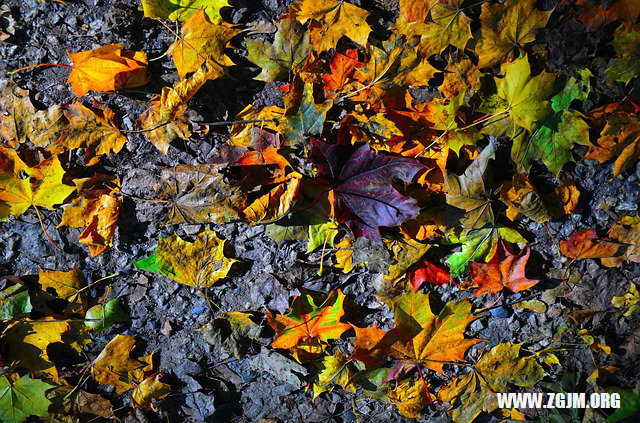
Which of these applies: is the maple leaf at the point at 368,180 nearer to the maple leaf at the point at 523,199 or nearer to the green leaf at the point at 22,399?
the maple leaf at the point at 523,199

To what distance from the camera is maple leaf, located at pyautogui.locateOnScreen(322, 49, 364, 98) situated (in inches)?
53.3

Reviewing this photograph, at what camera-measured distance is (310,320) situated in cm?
153

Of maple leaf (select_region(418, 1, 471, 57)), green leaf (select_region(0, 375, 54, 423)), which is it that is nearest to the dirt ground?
maple leaf (select_region(418, 1, 471, 57))

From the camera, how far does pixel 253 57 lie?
1.38m

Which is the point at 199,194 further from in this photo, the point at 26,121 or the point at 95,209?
the point at 26,121

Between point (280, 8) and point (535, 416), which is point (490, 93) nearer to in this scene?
point (280, 8)

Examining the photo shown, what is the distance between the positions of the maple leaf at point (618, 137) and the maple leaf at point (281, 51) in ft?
2.86

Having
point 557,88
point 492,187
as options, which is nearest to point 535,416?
point 492,187

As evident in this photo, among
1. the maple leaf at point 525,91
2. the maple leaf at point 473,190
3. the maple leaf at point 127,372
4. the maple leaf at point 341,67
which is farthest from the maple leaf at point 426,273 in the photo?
the maple leaf at point 127,372

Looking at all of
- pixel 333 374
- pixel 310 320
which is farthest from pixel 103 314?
pixel 333 374

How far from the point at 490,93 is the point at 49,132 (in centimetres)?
135

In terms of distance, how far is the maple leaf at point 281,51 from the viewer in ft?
4.40

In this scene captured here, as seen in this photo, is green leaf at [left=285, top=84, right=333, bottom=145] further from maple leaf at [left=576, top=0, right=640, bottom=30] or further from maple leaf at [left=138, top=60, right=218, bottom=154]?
maple leaf at [left=576, top=0, right=640, bottom=30]

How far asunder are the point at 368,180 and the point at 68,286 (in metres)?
1.10
